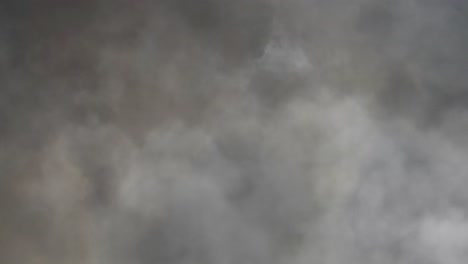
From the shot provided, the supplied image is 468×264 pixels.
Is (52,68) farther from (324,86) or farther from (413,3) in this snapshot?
(413,3)

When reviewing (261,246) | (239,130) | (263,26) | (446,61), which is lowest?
(261,246)

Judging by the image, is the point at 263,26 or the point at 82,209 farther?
the point at 263,26

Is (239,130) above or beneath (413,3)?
beneath

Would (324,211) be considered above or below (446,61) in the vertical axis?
below

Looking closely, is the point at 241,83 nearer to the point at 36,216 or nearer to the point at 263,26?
the point at 263,26

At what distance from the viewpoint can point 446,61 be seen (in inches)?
1476

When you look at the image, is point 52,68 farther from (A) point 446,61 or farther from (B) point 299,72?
(A) point 446,61

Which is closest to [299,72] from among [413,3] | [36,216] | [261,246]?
[413,3]

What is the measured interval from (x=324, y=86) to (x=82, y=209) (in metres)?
14.7

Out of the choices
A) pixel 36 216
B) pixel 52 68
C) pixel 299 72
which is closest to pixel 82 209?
pixel 36 216

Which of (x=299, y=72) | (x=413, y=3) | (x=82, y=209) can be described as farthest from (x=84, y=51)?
(x=413, y=3)

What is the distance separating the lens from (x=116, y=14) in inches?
1501

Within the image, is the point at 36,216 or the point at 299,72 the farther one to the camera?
the point at 299,72

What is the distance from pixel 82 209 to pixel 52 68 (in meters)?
7.78
